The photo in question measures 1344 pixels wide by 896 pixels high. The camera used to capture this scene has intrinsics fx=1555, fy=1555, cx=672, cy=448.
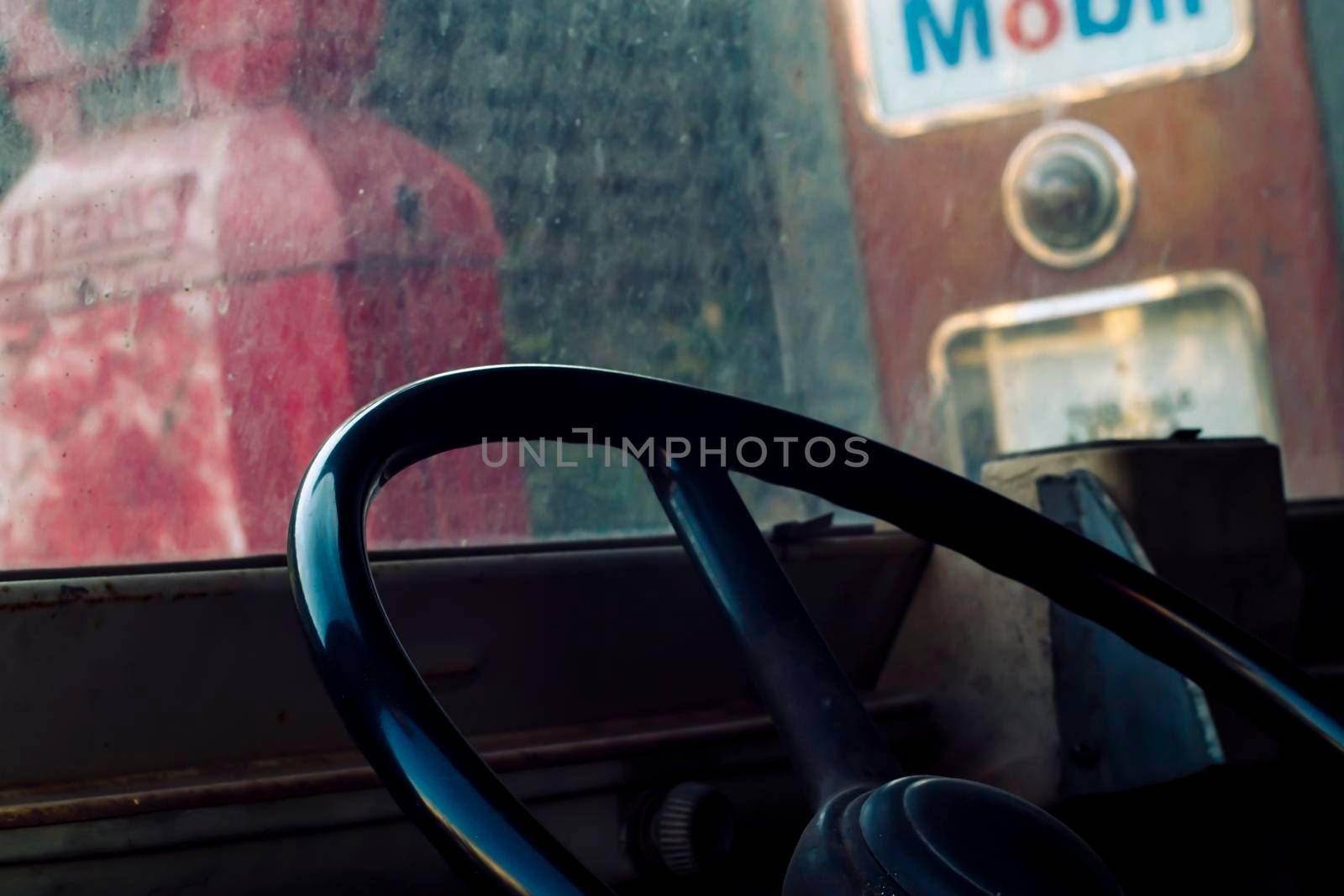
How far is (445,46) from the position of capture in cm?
107

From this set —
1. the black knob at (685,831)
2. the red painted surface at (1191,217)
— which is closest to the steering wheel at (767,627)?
the black knob at (685,831)

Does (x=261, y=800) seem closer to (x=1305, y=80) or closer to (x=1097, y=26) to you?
(x=1097, y=26)

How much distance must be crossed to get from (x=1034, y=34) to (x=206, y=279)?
81cm

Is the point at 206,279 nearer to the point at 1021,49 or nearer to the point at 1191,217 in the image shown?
the point at 1021,49

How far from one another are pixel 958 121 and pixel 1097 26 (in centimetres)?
15

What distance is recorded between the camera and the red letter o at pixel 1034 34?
4.65 feet

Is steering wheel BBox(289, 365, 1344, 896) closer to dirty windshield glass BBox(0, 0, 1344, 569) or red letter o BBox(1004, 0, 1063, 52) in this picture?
dirty windshield glass BBox(0, 0, 1344, 569)

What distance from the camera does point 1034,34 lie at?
4.67 ft

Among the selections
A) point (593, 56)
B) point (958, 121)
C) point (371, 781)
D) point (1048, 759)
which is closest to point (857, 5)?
point (958, 121)

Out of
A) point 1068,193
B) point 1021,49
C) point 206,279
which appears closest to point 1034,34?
point 1021,49

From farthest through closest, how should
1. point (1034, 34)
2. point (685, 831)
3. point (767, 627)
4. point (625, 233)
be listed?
point (1034, 34) < point (625, 233) < point (685, 831) < point (767, 627)

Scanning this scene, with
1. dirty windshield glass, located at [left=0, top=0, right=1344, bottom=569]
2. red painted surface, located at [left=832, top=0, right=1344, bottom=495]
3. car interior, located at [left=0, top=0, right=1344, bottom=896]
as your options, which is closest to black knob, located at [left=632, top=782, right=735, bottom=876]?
car interior, located at [left=0, top=0, right=1344, bottom=896]

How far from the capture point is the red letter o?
142 cm

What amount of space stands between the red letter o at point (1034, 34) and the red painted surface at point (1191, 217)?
0.21 ft
